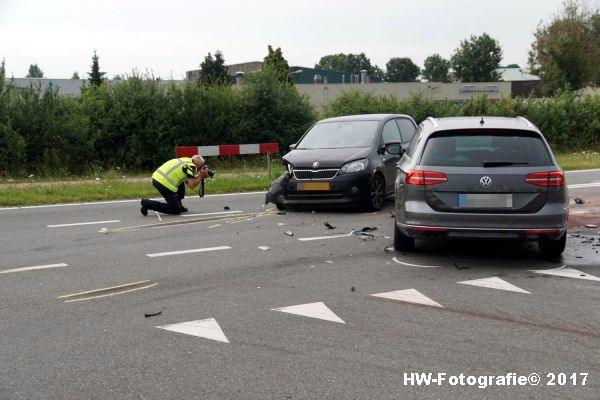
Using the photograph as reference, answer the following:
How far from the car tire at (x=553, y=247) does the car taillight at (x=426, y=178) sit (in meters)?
1.43

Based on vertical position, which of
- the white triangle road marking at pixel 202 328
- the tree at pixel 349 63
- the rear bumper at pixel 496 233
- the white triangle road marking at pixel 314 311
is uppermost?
the tree at pixel 349 63

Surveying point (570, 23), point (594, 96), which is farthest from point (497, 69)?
point (594, 96)

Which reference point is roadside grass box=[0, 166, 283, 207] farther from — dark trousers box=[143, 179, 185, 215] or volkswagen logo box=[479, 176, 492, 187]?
volkswagen logo box=[479, 176, 492, 187]

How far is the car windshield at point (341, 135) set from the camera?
43.3ft

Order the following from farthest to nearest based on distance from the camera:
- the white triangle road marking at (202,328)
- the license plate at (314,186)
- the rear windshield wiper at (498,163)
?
the license plate at (314,186) → the rear windshield wiper at (498,163) → the white triangle road marking at (202,328)

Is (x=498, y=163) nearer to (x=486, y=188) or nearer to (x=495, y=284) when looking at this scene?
(x=486, y=188)

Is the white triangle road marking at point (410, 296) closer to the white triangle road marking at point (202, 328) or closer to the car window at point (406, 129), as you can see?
the white triangle road marking at point (202, 328)

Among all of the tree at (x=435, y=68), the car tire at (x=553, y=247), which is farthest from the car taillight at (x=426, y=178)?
the tree at (x=435, y=68)

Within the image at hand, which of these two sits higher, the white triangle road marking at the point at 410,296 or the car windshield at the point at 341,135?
A: the car windshield at the point at 341,135

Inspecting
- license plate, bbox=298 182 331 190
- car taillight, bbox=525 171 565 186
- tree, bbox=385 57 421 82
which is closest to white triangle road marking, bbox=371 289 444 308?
car taillight, bbox=525 171 565 186

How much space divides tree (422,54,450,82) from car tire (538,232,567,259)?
142 meters

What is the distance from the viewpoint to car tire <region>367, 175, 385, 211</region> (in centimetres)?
1246

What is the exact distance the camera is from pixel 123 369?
15.8ft

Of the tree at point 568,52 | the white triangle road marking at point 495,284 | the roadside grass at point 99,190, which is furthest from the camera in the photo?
the tree at point 568,52
